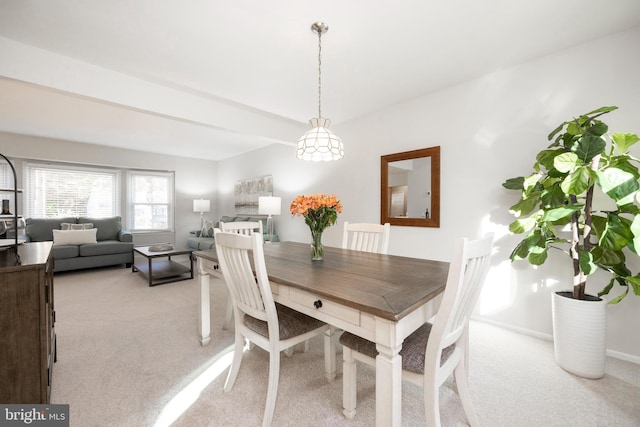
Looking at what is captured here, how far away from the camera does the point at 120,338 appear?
2146 millimetres

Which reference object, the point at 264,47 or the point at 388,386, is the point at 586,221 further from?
the point at 264,47

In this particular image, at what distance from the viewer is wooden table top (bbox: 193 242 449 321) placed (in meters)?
0.99

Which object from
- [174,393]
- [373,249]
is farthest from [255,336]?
[373,249]

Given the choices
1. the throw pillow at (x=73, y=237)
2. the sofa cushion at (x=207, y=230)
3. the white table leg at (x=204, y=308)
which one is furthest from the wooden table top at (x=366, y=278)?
the throw pillow at (x=73, y=237)

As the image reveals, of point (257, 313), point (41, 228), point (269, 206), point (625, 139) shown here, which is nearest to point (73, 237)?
point (41, 228)

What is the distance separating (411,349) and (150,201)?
6.36m

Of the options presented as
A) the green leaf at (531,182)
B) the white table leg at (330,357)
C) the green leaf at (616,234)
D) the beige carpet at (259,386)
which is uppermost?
the green leaf at (531,182)

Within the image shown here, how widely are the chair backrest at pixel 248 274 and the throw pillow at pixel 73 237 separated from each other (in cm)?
445

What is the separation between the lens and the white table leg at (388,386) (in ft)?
3.13

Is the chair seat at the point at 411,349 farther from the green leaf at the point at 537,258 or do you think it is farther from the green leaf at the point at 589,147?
the green leaf at the point at 589,147

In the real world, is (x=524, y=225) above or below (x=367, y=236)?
above

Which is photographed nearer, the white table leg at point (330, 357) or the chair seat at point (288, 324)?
the chair seat at point (288, 324)

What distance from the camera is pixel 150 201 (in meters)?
5.85

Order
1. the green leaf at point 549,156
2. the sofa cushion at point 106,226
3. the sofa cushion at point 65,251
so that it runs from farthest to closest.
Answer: the sofa cushion at point 106,226, the sofa cushion at point 65,251, the green leaf at point 549,156
